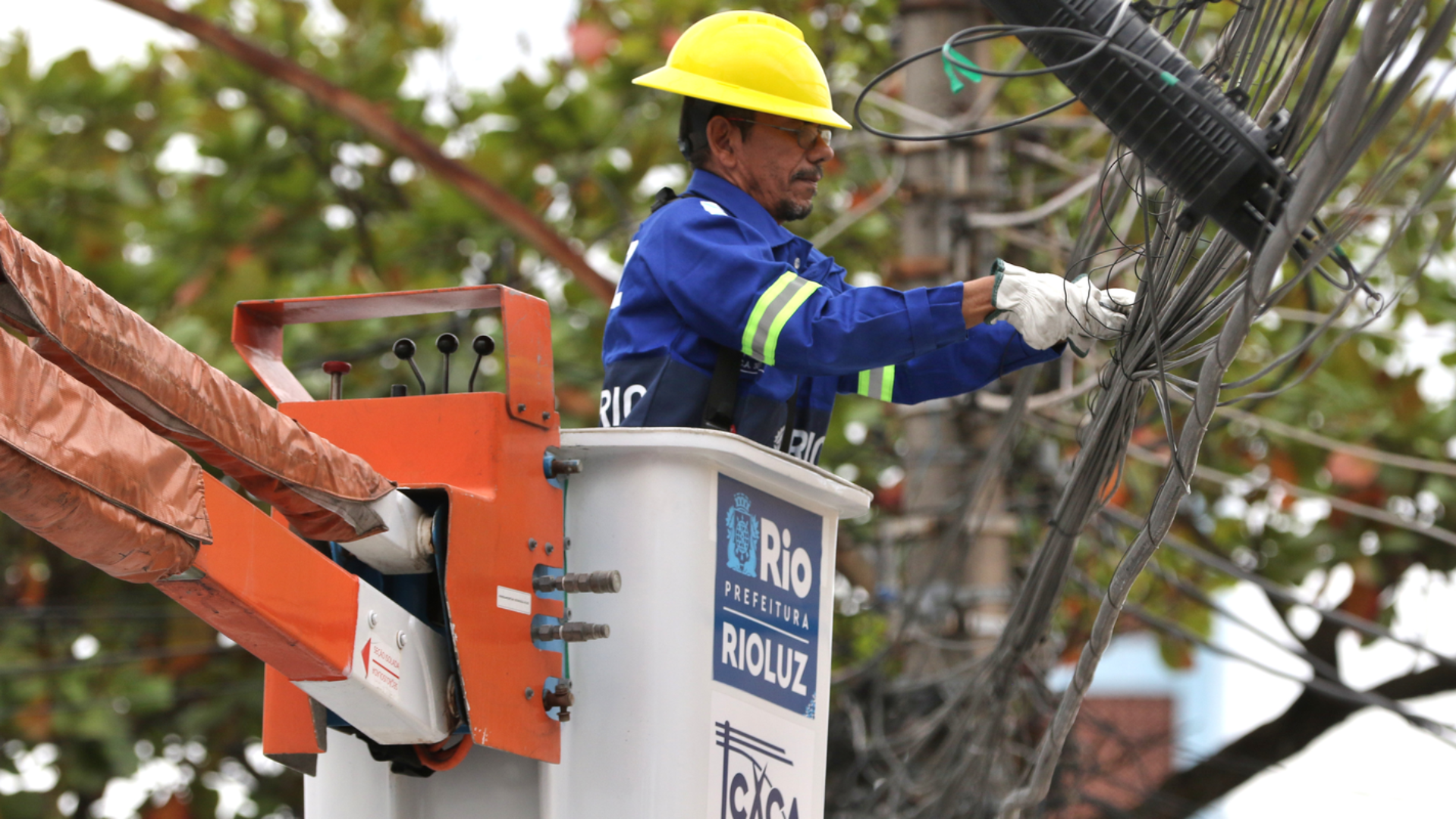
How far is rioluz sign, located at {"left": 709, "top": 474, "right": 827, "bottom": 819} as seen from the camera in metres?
2.83

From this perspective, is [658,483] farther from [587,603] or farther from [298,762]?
[298,762]

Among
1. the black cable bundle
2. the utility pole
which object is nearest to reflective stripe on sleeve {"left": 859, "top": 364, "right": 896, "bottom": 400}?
the black cable bundle

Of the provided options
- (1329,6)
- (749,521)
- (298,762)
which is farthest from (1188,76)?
(298,762)

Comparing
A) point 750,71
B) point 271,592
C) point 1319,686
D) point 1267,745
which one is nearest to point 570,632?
point 271,592

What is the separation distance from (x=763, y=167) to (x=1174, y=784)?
5494 mm

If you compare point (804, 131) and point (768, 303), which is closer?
point (768, 303)

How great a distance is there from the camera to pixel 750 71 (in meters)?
3.25

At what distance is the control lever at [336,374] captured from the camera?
9.11 feet

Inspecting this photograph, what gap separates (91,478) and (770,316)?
122 cm

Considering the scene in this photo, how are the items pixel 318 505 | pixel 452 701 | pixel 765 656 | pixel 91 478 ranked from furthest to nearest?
pixel 765 656, pixel 452 701, pixel 318 505, pixel 91 478

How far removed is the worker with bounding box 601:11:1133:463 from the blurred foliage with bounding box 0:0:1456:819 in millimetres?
3280

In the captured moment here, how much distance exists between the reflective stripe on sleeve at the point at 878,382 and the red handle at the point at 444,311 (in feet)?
2.64

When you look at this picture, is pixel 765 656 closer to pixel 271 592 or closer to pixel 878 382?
pixel 878 382

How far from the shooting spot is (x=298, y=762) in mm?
2803
